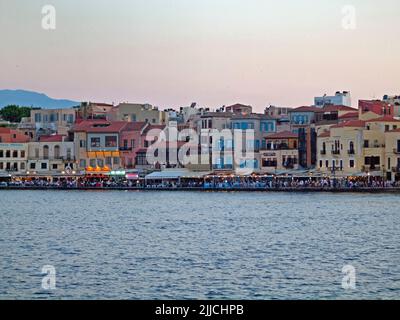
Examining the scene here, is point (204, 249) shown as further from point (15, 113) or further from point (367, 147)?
point (15, 113)

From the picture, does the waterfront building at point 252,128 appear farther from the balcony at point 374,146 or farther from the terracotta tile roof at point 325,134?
the balcony at point 374,146

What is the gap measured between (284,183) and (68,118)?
31049 mm

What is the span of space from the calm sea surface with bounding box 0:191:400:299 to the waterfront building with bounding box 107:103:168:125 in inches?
1318

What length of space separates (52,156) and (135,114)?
11434 millimetres

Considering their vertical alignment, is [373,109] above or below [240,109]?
below

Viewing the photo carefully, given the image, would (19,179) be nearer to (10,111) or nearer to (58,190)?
(58,190)

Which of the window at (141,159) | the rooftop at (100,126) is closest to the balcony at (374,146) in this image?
the window at (141,159)

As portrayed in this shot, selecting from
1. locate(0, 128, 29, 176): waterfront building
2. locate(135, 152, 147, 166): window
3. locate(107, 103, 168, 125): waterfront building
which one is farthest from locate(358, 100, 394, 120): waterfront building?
locate(0, 128, 29, 176): waterfront building

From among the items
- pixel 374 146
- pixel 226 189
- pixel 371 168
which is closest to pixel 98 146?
pixel 226 189

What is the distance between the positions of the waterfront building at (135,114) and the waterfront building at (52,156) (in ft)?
27.4

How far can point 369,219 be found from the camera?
54750 millimetres

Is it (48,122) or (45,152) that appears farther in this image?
(48,122)

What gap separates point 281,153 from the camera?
292 ft
